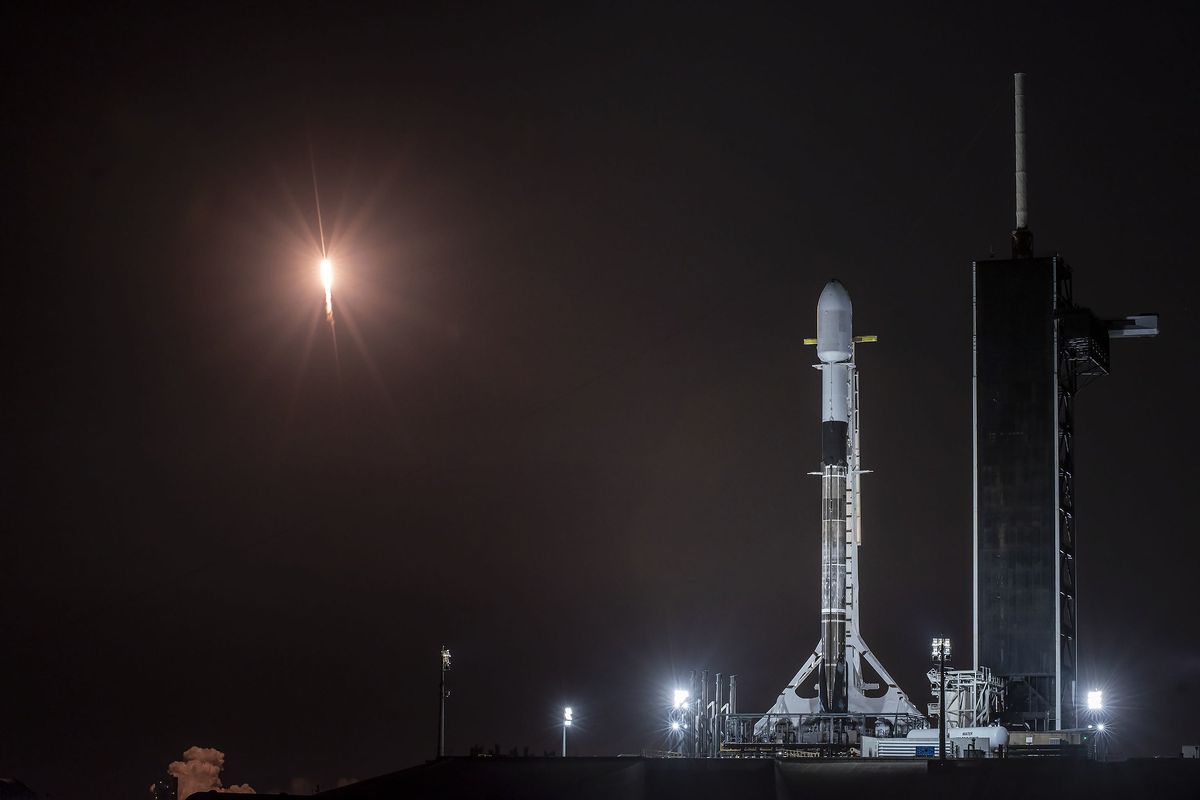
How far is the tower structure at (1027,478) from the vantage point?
61.6 m

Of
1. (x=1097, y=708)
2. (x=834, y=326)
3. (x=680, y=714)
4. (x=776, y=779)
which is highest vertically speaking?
(x=834, y=326)

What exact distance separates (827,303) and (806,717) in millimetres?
16244

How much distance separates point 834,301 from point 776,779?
42.7m

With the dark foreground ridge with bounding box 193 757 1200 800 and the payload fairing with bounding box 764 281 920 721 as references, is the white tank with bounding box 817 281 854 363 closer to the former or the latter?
the payload fairing with bounding box 764 281 920 721

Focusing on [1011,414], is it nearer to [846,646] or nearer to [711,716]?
[846,646]

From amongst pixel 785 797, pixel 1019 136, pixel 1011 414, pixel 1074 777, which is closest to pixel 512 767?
pixel 785 797

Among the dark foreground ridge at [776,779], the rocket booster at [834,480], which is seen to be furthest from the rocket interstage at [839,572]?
the dark foreground ridge at [776,779]

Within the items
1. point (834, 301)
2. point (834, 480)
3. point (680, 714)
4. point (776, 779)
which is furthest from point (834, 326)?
point (776, 779)

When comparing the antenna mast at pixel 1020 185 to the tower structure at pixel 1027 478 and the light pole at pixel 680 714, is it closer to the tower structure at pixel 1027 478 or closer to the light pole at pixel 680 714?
the tower structure at pixel 1027 478

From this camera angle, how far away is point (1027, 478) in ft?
205

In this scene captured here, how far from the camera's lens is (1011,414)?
6284 cm

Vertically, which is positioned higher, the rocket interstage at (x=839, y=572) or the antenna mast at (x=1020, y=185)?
the antenna mast at (x=1020, y=185)

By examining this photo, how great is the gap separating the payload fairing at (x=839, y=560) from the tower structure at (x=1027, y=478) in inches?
225

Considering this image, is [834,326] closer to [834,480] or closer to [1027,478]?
[834,480]
